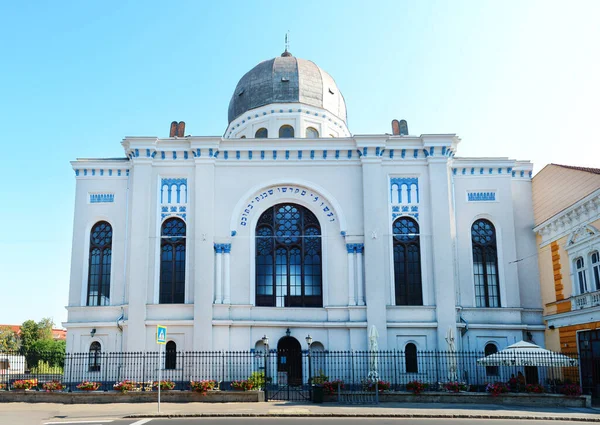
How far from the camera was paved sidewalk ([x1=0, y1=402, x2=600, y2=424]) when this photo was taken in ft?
68.4

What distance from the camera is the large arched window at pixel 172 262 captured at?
31703 millimetres

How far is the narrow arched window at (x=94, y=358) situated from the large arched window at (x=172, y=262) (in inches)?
155

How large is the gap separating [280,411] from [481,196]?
1734 centimetres

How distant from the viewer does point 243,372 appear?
30.1 meters

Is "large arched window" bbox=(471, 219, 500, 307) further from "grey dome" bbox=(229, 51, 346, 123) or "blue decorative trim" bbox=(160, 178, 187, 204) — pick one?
"blue decorative trim" bbox=(160, 178, 187, 204)

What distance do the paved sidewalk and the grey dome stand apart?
825 inches

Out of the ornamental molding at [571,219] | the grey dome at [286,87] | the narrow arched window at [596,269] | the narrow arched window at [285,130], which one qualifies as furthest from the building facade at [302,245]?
the grey dome at [286,87]

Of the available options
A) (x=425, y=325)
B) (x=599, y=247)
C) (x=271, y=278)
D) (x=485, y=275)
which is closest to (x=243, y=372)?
(x=271, y=278)

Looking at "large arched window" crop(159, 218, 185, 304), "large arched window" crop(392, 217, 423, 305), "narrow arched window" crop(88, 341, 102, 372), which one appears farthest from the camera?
"large arched window" crop(392, 217, 423, 305)

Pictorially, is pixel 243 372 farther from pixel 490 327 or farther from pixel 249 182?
pixel 490 327

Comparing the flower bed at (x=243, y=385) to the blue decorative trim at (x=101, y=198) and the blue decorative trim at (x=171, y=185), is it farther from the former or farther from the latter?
the blue decorative trim at (x=101, y=198)

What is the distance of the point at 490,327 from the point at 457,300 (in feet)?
6.79

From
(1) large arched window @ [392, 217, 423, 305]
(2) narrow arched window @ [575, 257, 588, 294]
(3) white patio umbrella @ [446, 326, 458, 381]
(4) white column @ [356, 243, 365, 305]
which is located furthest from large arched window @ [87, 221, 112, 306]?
(2) narrow arched window @ [575, 257, 588, 294]

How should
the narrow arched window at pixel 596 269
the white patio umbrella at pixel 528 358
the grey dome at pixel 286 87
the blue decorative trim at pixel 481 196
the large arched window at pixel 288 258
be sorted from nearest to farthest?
the white patio umbrella at pixel 528 358 → the narrow arched window at pixel 596 269 → the large arched window at pixel 288 258 → the blue decorative trim at pixel 481 196 → the grey dome at pixel 286 87
